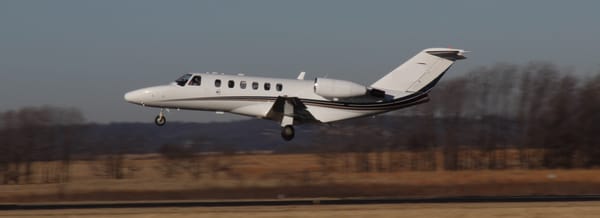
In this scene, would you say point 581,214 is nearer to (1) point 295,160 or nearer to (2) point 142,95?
(2) point 142,95

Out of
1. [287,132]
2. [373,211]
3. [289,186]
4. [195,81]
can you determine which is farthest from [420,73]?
[289,186]

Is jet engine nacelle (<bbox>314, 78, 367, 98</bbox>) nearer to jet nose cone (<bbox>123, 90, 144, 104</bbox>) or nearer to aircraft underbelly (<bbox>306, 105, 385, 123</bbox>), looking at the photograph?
aircraft underbelly (<bbox>306, 105, 385, 123</bbox>)

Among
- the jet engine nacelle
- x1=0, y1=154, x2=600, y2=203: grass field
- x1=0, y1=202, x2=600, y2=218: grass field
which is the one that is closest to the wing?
the jet engine nacelle

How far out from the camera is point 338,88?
33.9m

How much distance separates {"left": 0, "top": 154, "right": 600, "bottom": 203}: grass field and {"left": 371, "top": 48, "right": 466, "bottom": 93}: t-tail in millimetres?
6572

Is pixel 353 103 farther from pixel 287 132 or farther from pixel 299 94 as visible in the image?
pixel 287 132

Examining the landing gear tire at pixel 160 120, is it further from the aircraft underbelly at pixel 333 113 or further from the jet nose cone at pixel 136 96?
the aircraft underbelly at pixel 333 113

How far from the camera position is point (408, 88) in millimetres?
35906

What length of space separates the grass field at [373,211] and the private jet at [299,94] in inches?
241

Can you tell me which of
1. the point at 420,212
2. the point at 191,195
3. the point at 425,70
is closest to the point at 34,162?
the point at 191,195

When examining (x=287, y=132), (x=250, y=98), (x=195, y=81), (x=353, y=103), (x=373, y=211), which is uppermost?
(x=195, y=81)

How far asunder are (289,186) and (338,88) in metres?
12.2

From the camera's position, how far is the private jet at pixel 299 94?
1361 inches

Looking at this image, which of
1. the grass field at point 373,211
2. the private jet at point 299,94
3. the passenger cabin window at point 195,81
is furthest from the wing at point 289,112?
the grass field at point 373,211
